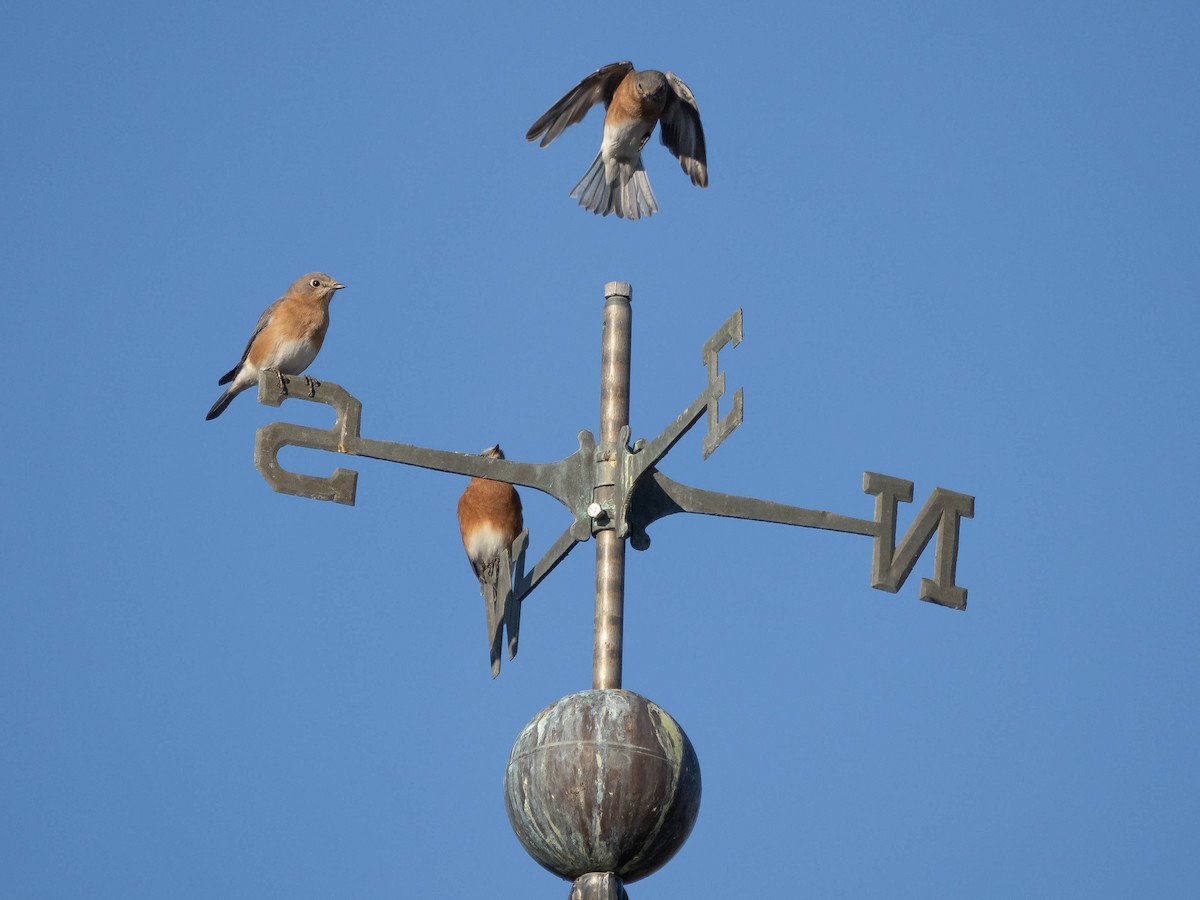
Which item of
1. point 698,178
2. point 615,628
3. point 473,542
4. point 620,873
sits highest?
point 698,178

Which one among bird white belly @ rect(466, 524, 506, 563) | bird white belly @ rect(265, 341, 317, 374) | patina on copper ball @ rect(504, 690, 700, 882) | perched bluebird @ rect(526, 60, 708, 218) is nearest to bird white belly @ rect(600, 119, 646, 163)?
perched bluebird @ rect(526, 60, 708, 218)

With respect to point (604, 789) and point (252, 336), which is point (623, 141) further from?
point (604, 789)

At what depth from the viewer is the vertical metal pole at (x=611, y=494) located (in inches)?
214

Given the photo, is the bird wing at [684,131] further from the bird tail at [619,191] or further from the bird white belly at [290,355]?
the bird white belly at [290,355]

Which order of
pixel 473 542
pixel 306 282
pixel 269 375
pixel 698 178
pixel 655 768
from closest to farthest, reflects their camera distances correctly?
pixel 655 768 < pixel 269 375 < pixel 306 282 < pixel 473 542 < pixel 698 178

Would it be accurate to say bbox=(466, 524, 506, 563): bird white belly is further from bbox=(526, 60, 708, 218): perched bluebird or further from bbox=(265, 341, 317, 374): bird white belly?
bbox=(526, 60, 708, 218): perched bluebird

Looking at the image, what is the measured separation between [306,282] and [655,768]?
4.56m

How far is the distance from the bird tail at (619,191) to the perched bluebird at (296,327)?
7.86ft

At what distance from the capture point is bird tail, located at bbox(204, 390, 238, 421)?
973cm

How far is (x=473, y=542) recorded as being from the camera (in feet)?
32.2

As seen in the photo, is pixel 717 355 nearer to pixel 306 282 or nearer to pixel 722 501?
pixel 722 501

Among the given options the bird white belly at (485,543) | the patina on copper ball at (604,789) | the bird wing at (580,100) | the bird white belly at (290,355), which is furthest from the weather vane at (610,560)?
the bird wing at (580,100)

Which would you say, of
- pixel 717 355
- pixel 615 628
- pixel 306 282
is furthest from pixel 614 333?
pixel 306 282

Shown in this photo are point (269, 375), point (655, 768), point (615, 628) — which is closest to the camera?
point (655, 768)
